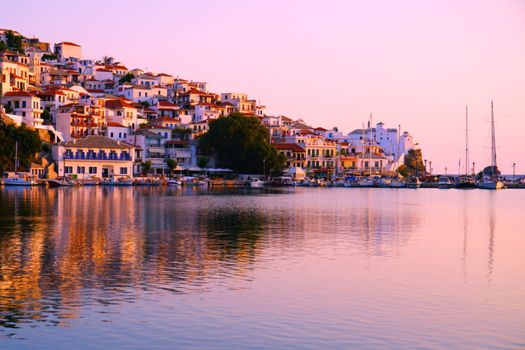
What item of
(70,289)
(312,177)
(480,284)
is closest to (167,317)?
(70,289)

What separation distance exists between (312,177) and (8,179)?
209 ft

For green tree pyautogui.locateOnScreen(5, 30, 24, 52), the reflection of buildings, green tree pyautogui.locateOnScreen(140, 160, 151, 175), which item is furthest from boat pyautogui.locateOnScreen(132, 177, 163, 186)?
green tree pyautogui.locateOnScreen(5, 30, 24, 52)

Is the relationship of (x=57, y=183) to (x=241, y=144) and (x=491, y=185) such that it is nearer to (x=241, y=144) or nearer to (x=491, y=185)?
(x=241, y=144)

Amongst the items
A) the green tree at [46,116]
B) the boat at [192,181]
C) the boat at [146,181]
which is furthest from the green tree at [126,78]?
the boat at [146,181]

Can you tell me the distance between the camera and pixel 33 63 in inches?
5438

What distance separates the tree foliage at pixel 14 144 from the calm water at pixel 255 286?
54014mm

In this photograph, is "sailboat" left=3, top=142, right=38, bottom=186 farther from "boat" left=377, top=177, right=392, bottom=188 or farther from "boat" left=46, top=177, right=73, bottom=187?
"boat" left=377, top=177, right=392, bottom=188

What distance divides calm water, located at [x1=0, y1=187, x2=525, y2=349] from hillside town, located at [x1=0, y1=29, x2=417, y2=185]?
65.6 m

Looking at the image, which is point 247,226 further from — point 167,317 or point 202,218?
point 167,317

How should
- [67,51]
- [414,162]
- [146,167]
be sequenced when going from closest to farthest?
[146,167] < [67,51] < [414,162]

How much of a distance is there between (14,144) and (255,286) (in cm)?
7872

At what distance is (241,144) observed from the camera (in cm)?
11562

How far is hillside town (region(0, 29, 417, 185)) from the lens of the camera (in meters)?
105


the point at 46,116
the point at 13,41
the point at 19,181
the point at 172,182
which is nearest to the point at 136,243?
the point at 19,181
